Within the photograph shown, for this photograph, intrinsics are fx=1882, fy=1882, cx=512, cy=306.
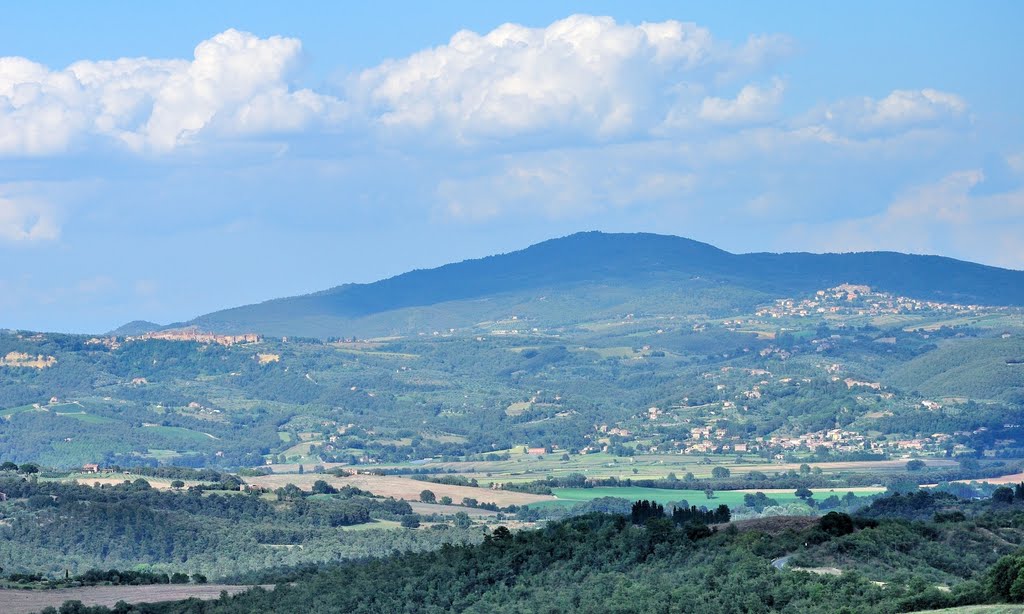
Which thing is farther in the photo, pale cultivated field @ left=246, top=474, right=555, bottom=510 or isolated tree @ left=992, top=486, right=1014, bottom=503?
pale cultivated field @ left=246, top=474, right=555, bottom=510

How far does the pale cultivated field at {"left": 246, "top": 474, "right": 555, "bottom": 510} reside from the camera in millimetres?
165500

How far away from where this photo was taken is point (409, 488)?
559 ft

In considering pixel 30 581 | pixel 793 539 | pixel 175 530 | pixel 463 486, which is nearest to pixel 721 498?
pixel 463 486

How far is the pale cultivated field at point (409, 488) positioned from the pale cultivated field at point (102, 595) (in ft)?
204

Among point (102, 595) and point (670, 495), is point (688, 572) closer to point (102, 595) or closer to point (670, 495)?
point (102, 595)

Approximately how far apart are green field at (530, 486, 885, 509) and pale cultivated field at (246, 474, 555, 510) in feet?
9.49

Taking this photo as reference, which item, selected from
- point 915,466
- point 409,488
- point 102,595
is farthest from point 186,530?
point 915,466

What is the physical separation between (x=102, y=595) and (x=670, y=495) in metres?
80.0

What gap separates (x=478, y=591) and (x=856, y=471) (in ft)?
387

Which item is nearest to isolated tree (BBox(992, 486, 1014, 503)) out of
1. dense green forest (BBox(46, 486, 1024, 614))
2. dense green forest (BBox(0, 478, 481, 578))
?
dense green forest (BBox(46, 486, 1024, 614))

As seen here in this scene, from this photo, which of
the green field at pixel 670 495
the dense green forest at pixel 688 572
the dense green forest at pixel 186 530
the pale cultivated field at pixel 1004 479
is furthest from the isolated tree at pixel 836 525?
the pale cultivated field at pixel 1004 479

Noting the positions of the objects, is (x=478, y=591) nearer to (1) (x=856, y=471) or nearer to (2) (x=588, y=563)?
(2) (x=588, y=563)

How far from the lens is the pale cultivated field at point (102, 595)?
92750 mm

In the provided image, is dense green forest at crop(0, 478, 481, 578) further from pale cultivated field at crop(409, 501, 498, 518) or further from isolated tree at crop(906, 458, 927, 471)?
isolated tree at crop(906, 458, 927, 471)
